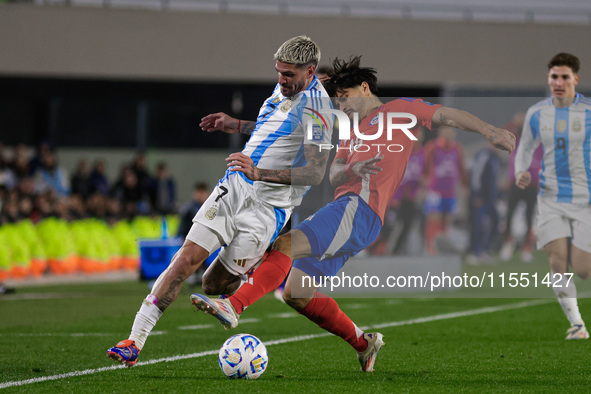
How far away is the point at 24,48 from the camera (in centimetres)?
2500

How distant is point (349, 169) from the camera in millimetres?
6359

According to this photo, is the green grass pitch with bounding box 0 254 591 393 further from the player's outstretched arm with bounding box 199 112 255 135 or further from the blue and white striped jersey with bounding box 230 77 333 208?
the player's outstretched arm with bounding box 199 112 255 135

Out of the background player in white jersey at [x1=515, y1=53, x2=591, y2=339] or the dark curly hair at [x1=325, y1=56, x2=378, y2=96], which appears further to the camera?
the background player in white jersey at [x1=515, y1=53, x2=591, y2=339]

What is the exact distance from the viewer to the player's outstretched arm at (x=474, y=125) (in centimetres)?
581

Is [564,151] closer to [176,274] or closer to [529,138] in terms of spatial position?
[529,138]

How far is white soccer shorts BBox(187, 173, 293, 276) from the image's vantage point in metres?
6.24

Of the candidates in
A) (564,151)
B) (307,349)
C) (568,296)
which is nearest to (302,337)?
(307,349)

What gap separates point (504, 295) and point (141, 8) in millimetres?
15718

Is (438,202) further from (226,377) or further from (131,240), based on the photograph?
(226,377)

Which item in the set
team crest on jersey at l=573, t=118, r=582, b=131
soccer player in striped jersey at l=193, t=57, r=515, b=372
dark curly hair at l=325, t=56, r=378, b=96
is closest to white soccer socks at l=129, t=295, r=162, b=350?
soccer player in striped jersey at l=193, t=57, r=515, b=372

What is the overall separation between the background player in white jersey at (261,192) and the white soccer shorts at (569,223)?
2.73 m

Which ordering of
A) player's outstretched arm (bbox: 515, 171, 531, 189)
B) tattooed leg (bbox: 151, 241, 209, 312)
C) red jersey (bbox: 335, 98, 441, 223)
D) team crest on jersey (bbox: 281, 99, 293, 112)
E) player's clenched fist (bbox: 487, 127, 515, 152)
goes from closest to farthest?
player's clenched fist (bbox: 487, 127, 515, 152) < tattooed leg (bbox: 151, 241, 209, 312) < red jersey (bbox: 335, 98, 441, 223) < team crest on jersey (bbox: 281, 99, 293, 112) < player's outstretched arm (bbox: 515, 171, 531, 189)

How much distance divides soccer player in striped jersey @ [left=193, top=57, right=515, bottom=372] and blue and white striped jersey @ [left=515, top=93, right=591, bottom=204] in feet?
7.03

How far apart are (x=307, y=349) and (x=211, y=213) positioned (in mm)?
1760
